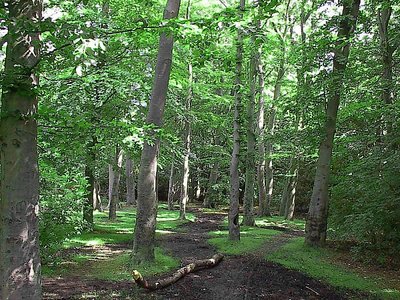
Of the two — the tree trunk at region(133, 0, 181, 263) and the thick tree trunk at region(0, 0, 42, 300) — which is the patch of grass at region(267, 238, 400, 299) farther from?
the thick tree trunk at region(0, 0, 42, 300)

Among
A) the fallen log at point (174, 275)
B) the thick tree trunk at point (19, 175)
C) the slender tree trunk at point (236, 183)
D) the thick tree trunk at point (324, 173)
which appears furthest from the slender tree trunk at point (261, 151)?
the thick tree trunk at point (19, 175)

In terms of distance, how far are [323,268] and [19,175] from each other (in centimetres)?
846

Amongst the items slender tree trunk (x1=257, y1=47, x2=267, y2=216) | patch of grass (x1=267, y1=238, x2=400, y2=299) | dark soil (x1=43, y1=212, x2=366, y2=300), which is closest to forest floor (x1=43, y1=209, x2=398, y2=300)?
dark soil (x1=43, y1=212, x2=366, y2=300)

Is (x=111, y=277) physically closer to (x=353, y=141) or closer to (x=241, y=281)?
(x=241, y=281)

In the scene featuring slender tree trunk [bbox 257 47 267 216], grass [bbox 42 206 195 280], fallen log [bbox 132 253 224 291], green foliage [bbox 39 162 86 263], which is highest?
slender tree trunk [bbox 257 47 267 216]

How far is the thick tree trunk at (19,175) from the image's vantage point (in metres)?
3.30

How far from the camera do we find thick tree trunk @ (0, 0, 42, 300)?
10.8ft

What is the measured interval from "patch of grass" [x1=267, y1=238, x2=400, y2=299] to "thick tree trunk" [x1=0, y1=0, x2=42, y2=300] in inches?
275

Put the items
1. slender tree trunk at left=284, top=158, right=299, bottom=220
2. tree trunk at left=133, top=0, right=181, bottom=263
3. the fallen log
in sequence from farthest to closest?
slender tree trunk at left=284, top=158, right=299, bottom=220, tree trunk at left=133, top=0, right=181, bottom=263, the fallen log

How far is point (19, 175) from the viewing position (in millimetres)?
3354

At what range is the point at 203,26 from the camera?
12.3 feet

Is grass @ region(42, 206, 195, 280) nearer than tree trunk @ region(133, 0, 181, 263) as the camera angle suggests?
Yes

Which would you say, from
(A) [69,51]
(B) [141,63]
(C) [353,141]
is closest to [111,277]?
(A) [69,51]

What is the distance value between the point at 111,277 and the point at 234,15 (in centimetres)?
656
